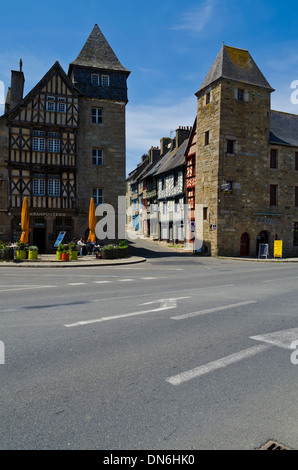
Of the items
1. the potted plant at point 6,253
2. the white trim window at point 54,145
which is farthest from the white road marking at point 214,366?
the white trim window at point 54,145

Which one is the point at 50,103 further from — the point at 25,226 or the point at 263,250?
the point at 263,250

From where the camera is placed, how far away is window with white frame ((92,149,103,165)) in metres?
25.8

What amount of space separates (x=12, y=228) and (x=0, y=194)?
7.82 ft

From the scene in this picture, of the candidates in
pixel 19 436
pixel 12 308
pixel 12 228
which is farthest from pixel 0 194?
pixel 19 436

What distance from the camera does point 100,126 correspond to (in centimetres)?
2580

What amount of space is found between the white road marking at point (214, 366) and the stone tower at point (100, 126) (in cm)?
2124

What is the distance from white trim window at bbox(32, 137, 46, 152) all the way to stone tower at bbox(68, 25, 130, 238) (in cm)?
246

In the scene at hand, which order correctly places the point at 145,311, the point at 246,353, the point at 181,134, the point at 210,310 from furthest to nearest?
the point at 181,134 < the point at 210,310 < the point at 145,311 < the point at 246,353

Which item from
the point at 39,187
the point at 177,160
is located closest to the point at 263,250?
the point at 177,160

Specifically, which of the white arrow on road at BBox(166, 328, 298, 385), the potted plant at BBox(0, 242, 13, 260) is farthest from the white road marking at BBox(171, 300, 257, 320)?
the potted plant at BBox(0, 242, 13, 260)

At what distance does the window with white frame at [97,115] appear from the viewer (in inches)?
1016

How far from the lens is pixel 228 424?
3148 millimetres

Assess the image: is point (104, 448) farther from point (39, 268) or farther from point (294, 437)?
point (39, 268)

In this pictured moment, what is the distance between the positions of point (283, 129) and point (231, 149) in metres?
7.50
